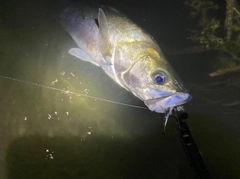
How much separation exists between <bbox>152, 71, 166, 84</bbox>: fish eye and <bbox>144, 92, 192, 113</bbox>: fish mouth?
110 millimetres

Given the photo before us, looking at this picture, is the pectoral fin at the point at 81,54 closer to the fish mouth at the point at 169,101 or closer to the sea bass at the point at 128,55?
the sea bass at the point at 128,55

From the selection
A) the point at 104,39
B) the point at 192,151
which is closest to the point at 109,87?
the point at 104,39

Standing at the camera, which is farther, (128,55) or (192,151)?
(128,55)

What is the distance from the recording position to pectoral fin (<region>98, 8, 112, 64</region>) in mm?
1572

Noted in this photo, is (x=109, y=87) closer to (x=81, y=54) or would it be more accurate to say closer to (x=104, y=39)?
(x=81, y=54)

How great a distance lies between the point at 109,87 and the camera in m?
2.22

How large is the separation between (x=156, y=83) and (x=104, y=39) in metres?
0.51

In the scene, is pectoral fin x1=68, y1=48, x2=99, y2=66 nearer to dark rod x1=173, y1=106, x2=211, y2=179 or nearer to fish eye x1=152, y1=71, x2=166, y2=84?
fish eye x1=152, y1=71, x2=166, y2=84

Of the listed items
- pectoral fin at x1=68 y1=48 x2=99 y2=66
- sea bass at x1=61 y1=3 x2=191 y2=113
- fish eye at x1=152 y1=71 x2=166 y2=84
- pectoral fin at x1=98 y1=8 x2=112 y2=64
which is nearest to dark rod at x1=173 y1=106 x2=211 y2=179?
sea bass at x1=61 y1=3 x2=191 y2=113

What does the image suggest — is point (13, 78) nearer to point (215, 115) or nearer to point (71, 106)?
point (71, 106)

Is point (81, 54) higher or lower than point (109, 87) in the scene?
higher

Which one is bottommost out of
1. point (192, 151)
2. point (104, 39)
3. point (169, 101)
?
point (192, 151)

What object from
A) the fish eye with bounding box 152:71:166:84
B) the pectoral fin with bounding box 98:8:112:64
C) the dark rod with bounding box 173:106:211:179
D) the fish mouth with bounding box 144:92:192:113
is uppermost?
the pectoral fin with bounding box 98:8:112:64

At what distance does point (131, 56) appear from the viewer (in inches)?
61.8
